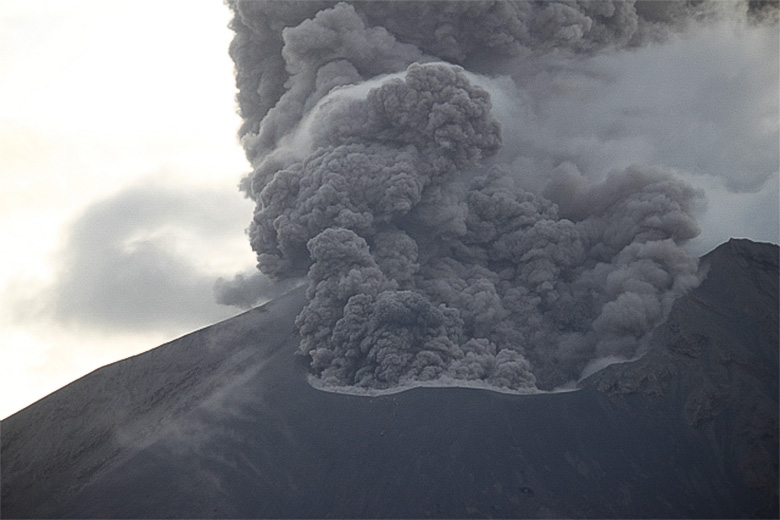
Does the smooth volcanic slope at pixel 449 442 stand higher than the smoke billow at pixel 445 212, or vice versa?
the smoke billow at pixel 445 212

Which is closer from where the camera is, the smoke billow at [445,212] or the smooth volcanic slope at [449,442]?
the smooth volcanic slope at [449,442]

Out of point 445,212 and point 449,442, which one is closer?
point 449,442

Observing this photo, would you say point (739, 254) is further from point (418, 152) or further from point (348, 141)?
point (348, 141)

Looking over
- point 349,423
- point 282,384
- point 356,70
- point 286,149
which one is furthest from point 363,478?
point 356,70

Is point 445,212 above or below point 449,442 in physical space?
above
